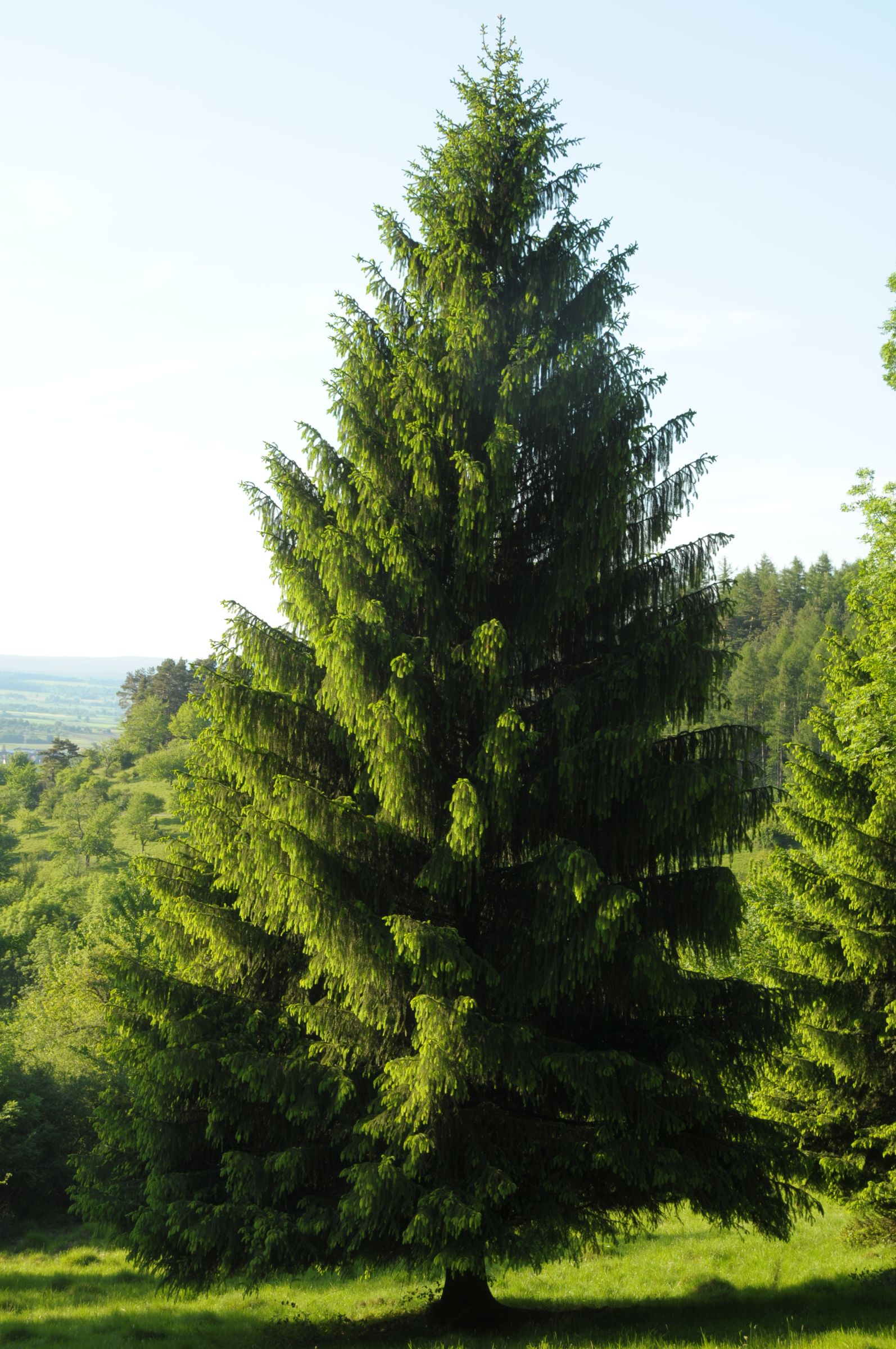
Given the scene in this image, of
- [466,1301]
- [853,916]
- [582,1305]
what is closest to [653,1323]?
[582,1305]

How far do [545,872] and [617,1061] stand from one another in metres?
1.87

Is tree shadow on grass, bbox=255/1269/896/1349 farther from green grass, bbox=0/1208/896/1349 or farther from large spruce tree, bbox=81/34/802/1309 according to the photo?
large spruce tree, bbox=81/34/802/1309

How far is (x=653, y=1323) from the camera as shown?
405 inches

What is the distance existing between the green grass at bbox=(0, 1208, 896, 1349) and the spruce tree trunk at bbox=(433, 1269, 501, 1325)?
31cm

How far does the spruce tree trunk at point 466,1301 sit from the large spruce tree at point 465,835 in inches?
2.6

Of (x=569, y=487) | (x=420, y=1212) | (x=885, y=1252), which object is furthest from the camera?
(x=885, y=1252)

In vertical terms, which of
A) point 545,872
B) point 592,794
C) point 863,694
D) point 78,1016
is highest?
point 863,694

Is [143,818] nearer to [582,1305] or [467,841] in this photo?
[582,1305]

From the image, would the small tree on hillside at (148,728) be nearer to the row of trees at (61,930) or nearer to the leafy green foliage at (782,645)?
the row of trees at (61,930)

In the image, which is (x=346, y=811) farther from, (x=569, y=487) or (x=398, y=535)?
(x=569, y=487)

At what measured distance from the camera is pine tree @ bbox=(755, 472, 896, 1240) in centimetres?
1421

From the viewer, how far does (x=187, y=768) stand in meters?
12.3

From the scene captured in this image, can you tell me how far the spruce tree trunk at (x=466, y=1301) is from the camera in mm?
10352

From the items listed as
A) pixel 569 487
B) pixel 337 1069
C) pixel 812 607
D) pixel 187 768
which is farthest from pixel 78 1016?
pixel 812 607
